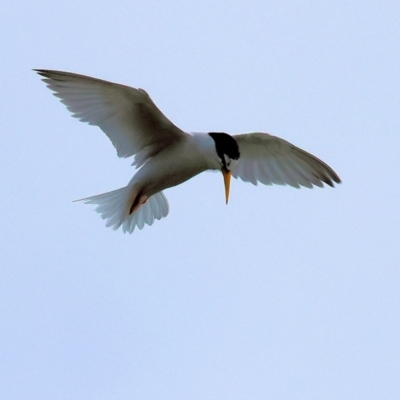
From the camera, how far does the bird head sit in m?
11.3

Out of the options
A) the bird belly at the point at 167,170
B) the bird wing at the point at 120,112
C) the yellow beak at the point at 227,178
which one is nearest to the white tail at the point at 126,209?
the bird belly at the point at 167,170

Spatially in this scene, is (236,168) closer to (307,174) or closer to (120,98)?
(307,174)

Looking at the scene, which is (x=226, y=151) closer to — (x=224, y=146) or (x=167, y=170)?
(x=224, y=146)

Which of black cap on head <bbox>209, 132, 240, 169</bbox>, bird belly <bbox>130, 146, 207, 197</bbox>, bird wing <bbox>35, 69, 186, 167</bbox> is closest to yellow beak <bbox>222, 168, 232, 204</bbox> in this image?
black cap on head <bbox>209, 132, 240, 169</bbox>

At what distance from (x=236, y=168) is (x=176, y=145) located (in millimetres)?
1049

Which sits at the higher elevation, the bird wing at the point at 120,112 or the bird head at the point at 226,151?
the bird wing at the point at 120,112

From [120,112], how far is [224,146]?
3.56ft

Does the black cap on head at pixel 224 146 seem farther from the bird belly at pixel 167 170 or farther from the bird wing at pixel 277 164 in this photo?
the bird wing at pixel 277 164

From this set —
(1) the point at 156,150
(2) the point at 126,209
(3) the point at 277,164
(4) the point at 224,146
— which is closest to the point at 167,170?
(1) the point at 156,150

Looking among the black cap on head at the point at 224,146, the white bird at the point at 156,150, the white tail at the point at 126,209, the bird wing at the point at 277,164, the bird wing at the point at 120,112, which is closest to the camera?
the bird wing at the point at 120,112

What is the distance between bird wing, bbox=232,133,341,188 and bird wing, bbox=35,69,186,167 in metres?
0.99

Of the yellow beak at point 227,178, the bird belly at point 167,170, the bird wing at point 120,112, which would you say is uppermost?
the bird wing at point 120,112

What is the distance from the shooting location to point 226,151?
447 inches

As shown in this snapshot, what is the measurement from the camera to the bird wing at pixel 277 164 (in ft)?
39.3
